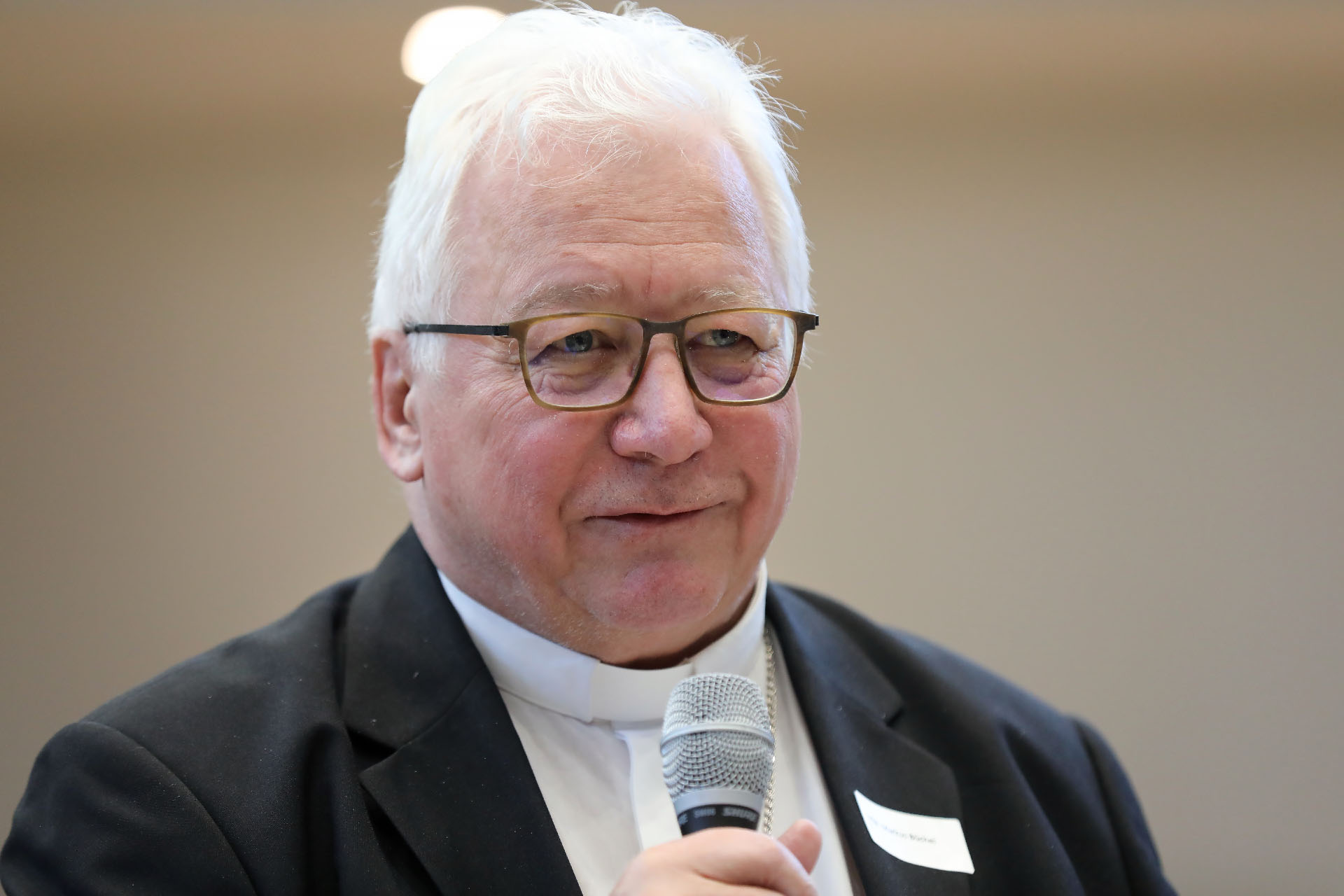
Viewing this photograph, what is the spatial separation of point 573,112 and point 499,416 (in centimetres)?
51

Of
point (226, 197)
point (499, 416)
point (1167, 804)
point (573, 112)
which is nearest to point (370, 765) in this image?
point (499, 416)

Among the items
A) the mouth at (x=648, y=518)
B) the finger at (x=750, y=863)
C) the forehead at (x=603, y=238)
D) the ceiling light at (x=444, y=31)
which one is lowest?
the finger at (x=750, y=863)

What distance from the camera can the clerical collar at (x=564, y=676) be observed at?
6.10 feet

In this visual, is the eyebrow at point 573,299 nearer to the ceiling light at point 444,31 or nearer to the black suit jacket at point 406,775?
the black suit jacket at point 406,775

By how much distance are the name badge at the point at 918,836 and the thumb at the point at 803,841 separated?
627 millimetres

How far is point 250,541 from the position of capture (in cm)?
477

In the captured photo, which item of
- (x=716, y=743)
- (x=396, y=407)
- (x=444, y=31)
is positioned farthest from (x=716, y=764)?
(x=444, y=31)

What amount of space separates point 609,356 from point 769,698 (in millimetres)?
756

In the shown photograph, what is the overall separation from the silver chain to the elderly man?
2cm

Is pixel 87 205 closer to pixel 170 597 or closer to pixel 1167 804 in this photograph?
pixel 170 597

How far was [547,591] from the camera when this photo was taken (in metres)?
1.79

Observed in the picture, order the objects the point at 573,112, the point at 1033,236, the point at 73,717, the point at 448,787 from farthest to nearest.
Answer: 1. the point at 1033,236
2. the point at 73,717
3. the point at 573,112
4. the point at 448,787

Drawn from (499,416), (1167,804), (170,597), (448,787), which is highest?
(499,416)

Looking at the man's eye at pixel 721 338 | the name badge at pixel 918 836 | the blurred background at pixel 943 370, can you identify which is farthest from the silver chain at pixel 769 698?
the blurred background at pixel 943 370
